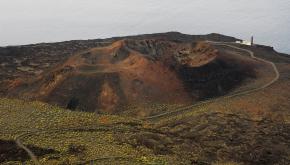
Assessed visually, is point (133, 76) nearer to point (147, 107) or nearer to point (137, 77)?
point (137, 77)

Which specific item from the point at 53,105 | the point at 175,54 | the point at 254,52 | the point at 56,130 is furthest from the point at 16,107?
the point at 254,52

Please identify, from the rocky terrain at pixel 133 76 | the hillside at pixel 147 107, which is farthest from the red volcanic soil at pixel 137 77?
the hillside at pixel 147 107

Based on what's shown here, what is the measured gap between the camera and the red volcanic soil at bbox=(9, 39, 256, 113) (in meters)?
74.3

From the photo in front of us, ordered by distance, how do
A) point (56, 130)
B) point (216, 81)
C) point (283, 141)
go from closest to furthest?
1. point (56, 130)
2. point (283, 141)
3. point (216, 81)

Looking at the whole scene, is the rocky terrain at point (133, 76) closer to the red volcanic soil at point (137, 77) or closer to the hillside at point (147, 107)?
the red volcanic soil at point (137, 77)

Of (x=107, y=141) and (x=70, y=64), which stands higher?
(x=70, y=64)

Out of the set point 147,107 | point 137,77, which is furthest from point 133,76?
point 147,107

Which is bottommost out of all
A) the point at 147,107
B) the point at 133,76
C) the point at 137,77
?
the point at 147,107

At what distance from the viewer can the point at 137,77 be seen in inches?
3056

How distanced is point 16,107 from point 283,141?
32.6 metres

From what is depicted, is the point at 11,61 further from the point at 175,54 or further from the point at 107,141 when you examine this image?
the point at 107,141

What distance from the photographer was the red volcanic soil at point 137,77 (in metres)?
74.3

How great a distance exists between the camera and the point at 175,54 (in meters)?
84.1

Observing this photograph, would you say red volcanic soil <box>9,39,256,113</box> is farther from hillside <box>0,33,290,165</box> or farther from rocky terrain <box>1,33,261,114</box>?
hillside <box>0,33,290,165</box>
